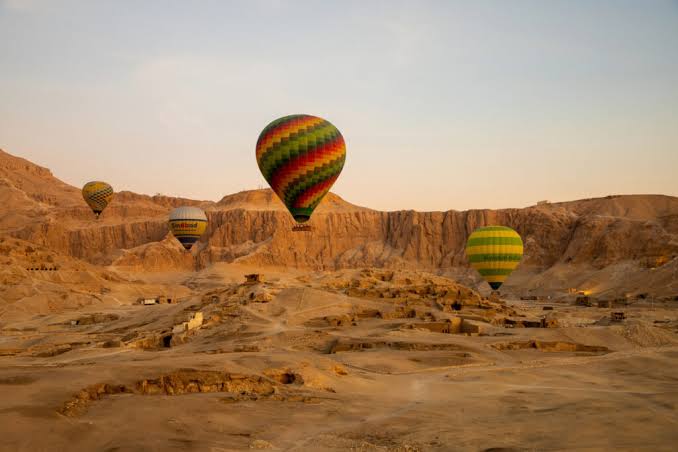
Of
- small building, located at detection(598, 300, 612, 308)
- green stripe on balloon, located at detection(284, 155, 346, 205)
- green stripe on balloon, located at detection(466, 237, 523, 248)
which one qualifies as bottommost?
small building, located at detection(598, 300, 612, 308)

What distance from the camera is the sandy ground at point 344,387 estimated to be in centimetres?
1412

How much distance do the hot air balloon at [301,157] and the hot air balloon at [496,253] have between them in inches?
585

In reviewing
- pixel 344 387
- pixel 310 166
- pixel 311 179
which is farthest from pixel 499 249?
pixel 344 387

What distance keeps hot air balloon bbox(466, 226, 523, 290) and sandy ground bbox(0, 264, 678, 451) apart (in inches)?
506

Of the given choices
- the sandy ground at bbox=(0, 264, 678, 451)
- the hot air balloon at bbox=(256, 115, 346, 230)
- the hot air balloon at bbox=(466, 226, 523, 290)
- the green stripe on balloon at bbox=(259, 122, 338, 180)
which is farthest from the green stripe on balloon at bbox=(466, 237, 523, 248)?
the green stripe on balloon at bbox=(259, 122, 338, 180)

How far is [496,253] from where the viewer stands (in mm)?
56438

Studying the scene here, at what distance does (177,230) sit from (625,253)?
2556 inches

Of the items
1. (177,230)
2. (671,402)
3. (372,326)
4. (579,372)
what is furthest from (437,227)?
(671,402)

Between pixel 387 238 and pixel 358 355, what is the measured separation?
96859mm

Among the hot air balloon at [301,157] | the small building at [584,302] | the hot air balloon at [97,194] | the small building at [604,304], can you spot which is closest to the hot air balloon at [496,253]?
the hot air balloon at [301,157]

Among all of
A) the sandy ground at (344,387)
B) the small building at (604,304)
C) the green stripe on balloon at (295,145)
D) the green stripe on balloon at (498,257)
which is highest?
the green stripe on balloon at (295,145)

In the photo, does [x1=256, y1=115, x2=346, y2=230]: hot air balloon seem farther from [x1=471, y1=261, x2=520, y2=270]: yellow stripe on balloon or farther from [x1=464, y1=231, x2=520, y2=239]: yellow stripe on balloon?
[x1=471, y1=261, x2=520, y2=270]: yellow stripe on balloon

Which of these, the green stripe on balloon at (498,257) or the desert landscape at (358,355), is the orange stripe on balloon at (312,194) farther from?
the green stripe on balloon at (498,257)

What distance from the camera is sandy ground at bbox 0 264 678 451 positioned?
14117mm
